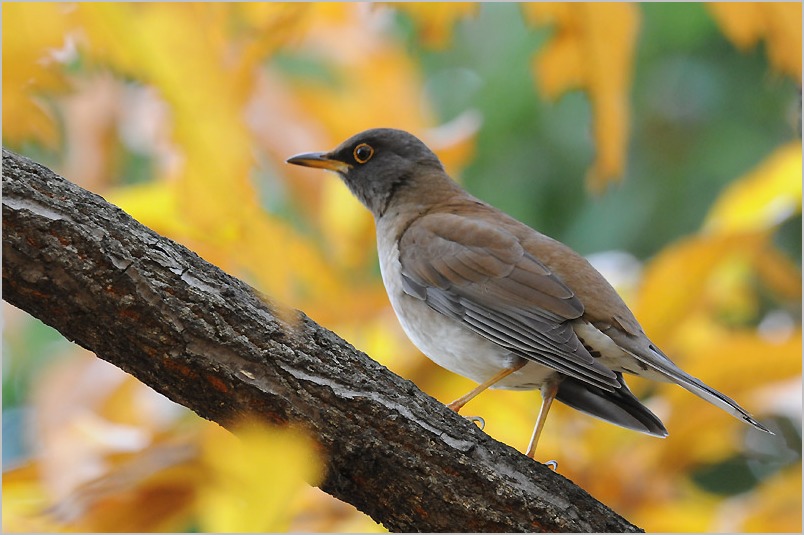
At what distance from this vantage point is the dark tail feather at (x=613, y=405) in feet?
10.2

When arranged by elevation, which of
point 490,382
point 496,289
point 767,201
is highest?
point 767,201

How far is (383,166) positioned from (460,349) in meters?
1.24

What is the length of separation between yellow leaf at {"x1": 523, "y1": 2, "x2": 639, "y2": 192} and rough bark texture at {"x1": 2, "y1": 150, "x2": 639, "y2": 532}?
894mm

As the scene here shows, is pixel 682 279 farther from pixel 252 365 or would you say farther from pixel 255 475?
pixel 255 475

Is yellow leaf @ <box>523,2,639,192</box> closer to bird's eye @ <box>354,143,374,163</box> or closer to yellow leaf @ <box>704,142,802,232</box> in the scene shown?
yellow leaf @ <box>704,142,802,232</box>

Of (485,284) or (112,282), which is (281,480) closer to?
(112,282)

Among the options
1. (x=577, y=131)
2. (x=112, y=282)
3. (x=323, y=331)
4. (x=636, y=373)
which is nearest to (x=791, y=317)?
(x=577, y=131)

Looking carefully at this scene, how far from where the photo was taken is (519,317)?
3238 mm

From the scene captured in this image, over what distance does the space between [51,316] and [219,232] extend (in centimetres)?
61

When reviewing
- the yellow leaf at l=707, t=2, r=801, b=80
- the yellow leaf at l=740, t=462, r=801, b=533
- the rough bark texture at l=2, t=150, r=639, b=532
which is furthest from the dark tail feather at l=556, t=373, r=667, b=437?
the yellow leaf at l=707, t=2, r=801, b=80

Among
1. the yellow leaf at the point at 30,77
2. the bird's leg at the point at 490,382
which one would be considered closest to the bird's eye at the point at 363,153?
the bird's leg at the point at 490,382

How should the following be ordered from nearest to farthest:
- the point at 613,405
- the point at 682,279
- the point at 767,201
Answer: the point at 613,405, the point at 682,279, the point at 767,201

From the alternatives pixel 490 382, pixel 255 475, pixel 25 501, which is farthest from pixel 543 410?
pixel 25 501

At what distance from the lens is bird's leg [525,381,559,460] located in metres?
3.19
